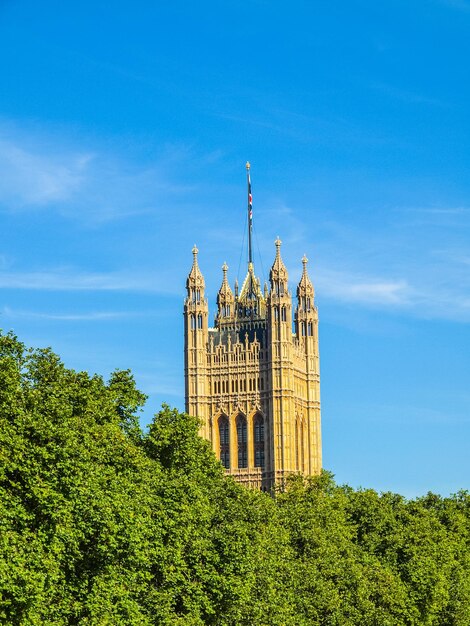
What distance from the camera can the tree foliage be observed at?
194 ft

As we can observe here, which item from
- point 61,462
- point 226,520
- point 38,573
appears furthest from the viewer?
point 226,520

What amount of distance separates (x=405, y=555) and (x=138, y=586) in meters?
47.4

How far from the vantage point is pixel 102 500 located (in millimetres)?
61250

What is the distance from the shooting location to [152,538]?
69375 mm

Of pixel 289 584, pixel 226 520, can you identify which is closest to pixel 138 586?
pixel 226 520

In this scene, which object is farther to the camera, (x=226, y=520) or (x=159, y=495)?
(x=226, y=520)

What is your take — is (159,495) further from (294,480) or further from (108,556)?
(294,480)

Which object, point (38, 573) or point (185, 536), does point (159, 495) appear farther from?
point (38, 573)

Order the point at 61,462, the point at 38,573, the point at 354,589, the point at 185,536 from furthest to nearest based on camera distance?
1. the point at 354,589
2. the point at 185,536
3. the point at 61,462
4. the point at 38,573

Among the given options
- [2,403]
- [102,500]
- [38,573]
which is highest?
[2,403]

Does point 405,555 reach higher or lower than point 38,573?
higher

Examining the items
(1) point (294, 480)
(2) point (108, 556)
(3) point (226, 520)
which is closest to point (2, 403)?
(2) point (108, 556)

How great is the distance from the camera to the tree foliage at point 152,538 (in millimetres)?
59000

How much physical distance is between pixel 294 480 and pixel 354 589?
117 ft
